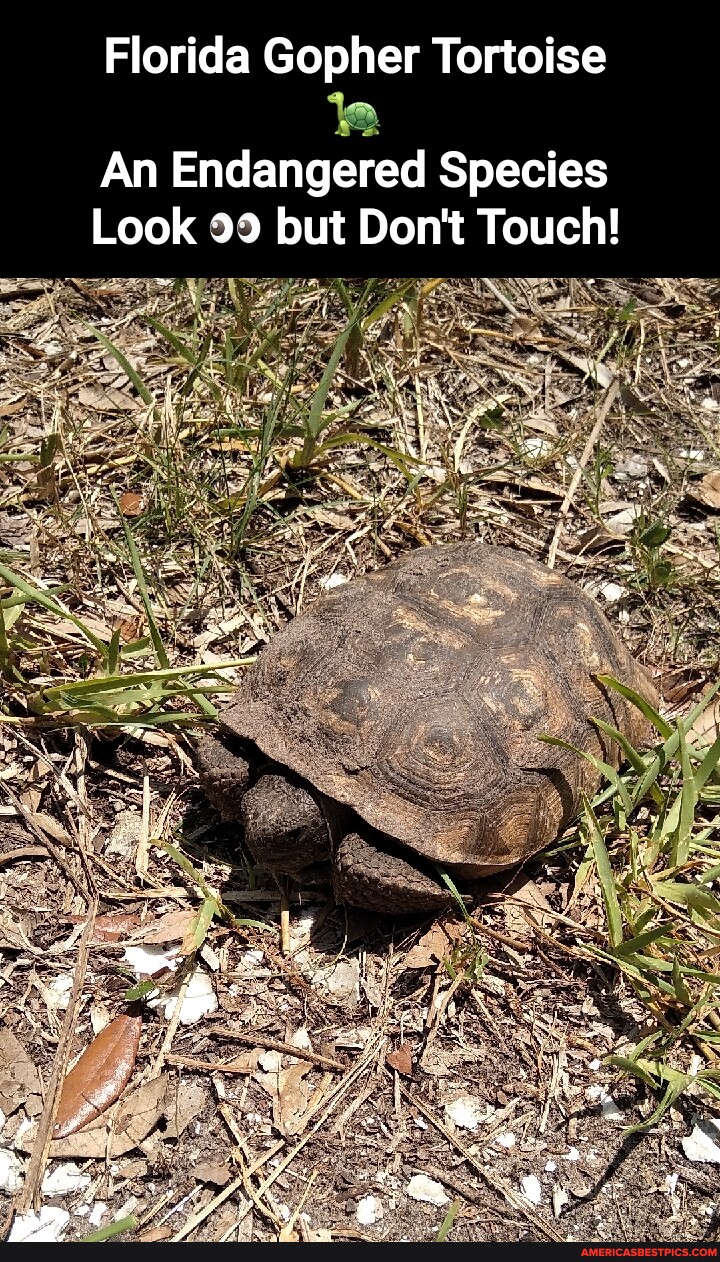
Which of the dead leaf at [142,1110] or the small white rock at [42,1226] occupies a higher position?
the dead leaf at [142,1110]

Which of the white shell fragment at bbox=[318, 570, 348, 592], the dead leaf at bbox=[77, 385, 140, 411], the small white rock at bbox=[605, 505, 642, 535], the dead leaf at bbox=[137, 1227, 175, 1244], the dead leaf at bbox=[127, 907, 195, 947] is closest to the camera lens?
the dead leaf at bbox=[137, 1227, 175, 1244]

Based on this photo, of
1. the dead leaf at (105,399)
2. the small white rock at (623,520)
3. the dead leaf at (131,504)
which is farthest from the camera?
the dead leaf at (105,399)

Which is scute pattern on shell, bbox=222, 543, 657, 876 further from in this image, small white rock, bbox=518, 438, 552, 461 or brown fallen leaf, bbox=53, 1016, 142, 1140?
small white rock, bbox=518, 438, 552, 461

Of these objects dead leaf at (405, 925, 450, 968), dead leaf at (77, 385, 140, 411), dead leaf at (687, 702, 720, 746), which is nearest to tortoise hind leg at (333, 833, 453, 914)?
dead leaf at (405, 925, 450, 968)

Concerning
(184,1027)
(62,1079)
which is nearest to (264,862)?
(184,1027)

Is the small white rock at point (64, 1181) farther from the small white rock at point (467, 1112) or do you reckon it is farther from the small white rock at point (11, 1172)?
the small white rock at point (467, 1112)

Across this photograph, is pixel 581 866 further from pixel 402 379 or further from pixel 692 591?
pixel 402 379
